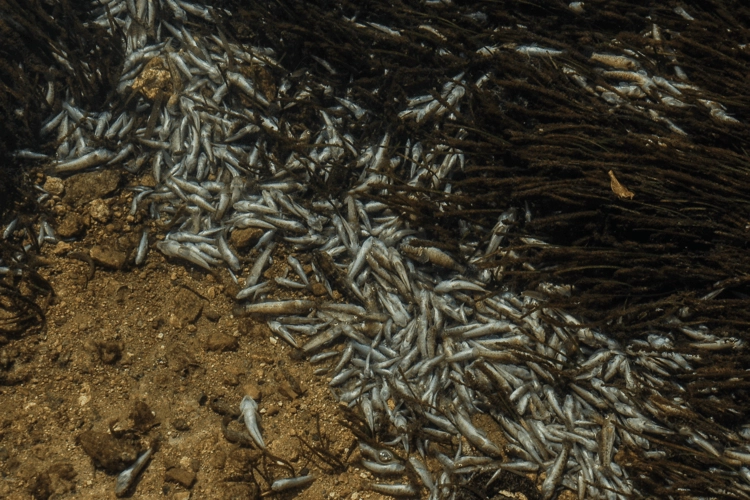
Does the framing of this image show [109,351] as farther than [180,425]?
Yes

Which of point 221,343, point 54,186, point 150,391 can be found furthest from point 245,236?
point 54,186

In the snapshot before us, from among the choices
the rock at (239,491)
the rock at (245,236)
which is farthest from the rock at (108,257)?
the rock at (239,491)

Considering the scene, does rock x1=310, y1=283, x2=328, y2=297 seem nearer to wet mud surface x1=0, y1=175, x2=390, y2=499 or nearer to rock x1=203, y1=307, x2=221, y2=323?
wet mud surface x1=0, y1=175, x2=390, y2=499

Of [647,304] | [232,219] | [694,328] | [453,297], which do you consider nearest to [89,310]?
[232,219]

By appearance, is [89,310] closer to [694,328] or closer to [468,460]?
[468,460]

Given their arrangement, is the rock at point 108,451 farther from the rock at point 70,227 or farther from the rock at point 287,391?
the rock at point 70,227

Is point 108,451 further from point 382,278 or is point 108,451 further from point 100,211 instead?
point 382,278
